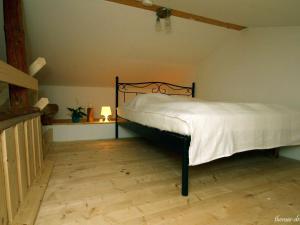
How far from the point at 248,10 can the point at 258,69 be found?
93cm

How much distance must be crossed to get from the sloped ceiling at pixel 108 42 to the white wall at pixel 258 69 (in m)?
0.31

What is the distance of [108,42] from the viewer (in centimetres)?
291

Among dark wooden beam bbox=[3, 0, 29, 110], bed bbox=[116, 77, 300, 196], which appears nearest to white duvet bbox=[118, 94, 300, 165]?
bed bbox=[116, 77, 300, 196]

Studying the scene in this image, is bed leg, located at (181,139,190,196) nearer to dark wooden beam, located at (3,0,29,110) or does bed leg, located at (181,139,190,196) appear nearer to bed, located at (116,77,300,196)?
bed, located at (116,77,300,196)

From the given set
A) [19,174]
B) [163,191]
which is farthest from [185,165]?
[19,174]

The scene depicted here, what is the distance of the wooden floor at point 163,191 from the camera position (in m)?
1.24

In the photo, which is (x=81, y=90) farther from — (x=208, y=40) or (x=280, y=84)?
(x=280, y=84)

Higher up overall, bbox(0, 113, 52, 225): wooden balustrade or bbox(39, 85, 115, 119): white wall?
bbox(39, 85, 115, 119): white wall

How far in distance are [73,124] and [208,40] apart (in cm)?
261

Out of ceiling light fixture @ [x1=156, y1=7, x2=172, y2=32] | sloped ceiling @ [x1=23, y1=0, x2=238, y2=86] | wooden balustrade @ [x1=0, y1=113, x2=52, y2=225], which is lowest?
wooden balustrade @ [x1=0, y1=113, x2=52, y2=225]

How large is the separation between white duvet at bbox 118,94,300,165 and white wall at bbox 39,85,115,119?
83.7 inches

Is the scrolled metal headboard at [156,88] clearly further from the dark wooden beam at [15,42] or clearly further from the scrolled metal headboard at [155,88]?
the dark wooden beam at [15,42]

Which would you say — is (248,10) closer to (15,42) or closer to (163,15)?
(163,15)

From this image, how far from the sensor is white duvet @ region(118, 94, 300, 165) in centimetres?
149
